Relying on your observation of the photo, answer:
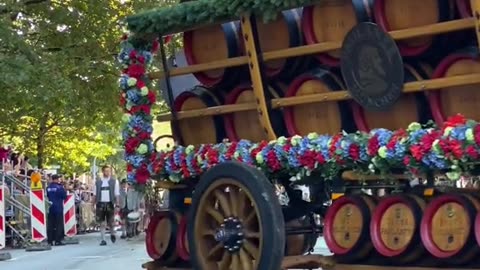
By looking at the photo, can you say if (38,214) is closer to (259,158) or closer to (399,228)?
(259,158)

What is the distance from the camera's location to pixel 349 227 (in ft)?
20.9

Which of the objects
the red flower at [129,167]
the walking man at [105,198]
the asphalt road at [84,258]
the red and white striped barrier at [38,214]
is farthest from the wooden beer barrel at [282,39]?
the walking man at [105,198]

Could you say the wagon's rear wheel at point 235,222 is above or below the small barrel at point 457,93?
below

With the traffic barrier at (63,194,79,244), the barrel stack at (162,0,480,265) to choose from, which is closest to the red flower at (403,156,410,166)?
the barrel stack at (162,0,480,265)

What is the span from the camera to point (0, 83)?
40.0 ft

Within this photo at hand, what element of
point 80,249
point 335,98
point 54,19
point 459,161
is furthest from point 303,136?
point 80,249

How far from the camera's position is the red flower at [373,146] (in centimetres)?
604

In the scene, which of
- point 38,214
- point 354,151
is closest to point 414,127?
point 354,151

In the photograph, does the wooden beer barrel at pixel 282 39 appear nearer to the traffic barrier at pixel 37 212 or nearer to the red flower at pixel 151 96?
the red flower at pixel 151 96

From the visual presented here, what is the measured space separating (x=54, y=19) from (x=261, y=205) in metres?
9.53

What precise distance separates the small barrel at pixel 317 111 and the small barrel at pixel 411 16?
0.60 m

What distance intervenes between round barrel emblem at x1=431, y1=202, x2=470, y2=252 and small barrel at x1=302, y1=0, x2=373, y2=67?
1.22 meters

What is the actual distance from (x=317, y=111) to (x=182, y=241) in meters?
1.54

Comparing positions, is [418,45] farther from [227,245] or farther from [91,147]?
[91,147]
